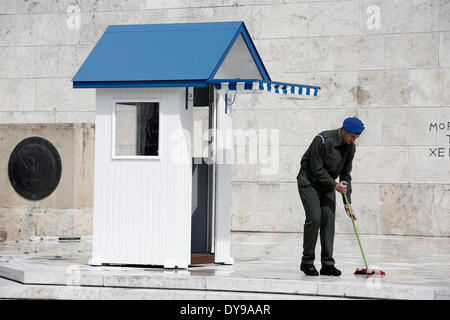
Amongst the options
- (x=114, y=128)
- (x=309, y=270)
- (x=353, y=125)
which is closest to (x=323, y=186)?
(x=353, y=125)

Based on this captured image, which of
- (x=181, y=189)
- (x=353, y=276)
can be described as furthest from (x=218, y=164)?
(x=353, y=276)

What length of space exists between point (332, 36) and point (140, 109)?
8.09 meters

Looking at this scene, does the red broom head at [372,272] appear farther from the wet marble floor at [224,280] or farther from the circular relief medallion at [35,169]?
the circular relief medallion at [35,169]

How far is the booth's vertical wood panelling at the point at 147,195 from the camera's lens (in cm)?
1020

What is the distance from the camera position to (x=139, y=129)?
10.5 meters

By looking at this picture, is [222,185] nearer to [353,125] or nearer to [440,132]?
[353,125]

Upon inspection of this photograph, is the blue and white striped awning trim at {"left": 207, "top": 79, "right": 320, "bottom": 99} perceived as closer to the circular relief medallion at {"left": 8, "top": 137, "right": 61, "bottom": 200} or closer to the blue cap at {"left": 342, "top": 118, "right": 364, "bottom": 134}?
the blue cap at {"left": 342, "top": 118, "right": 364, "bottom": 134}

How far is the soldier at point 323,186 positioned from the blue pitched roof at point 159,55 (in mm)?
1688

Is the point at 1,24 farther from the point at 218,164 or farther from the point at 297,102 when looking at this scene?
the point at 218,164

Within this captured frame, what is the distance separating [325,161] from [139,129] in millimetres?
2517

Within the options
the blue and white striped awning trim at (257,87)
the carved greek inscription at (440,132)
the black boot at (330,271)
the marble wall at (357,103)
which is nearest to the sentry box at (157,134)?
the blue and white striped awning trim at (257,87)

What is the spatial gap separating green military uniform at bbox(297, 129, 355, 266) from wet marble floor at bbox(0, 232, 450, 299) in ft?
1.49

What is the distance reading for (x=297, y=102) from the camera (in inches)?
695

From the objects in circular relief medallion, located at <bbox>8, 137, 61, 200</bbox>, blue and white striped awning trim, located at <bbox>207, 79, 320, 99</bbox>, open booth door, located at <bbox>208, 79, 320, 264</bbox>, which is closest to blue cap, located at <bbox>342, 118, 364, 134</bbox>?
blue and white striped awning trim, located at <bbox>207, 79, 320, 99</bbox>
